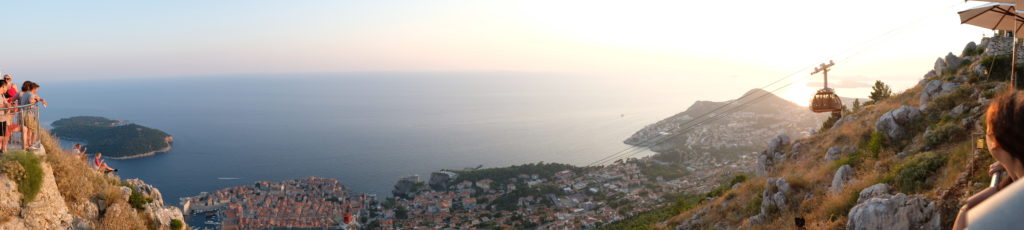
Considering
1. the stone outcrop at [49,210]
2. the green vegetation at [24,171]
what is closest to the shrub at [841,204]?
the stone outcrop at [49,210]

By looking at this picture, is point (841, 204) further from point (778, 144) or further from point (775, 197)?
point (778, 144)

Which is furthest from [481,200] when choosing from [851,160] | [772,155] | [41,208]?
[41,208]

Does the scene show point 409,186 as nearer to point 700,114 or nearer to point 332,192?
point 332,192

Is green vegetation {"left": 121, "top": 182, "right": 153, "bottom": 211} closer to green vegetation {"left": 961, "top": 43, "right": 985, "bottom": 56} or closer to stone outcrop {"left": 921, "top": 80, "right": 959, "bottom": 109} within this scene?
stone outcrop {"left": 921, "top": 80, "right": 959, "bottom": 109}

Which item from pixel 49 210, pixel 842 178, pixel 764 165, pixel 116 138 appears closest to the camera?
pixel 49 210

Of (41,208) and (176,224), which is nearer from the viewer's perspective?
(41,208)

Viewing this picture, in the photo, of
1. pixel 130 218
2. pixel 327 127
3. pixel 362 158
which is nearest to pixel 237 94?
pixel 327 127

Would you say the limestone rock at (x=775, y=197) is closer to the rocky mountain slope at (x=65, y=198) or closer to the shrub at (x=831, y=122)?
the shrub at (x=831, y=122)
